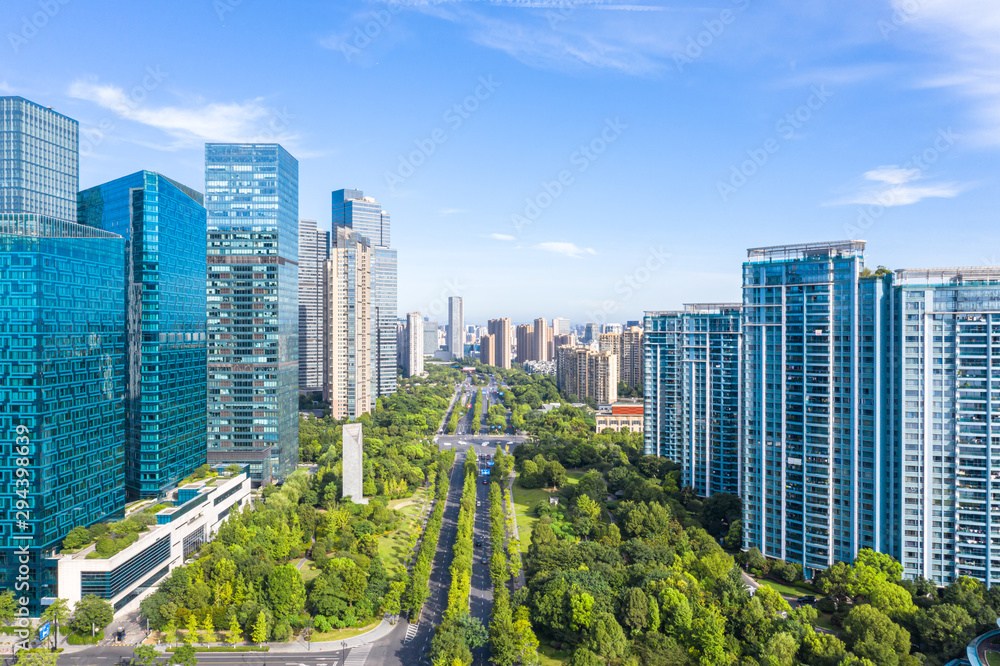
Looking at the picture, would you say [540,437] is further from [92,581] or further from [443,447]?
[92,581]

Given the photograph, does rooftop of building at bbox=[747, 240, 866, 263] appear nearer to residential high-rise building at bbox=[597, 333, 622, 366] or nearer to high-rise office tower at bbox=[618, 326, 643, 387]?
high-rise office tower at bbox=[618, 326, 643, 387]

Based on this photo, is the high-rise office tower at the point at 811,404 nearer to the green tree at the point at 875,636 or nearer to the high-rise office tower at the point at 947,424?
the high-rise office tower at the point at 947,424

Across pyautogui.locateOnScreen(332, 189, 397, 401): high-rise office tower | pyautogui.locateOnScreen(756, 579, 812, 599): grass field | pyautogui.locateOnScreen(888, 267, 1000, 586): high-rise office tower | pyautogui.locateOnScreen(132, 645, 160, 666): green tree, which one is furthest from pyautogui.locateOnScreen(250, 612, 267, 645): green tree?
pyautogui.locateOnScreen(332, 189, 397, 401): high-rise office tower

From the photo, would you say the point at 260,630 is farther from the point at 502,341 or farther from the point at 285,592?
the point at 502,341

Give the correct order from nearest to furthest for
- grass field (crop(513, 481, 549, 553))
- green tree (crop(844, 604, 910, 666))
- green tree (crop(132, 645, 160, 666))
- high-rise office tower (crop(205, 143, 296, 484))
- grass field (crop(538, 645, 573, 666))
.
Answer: green tree (crop(844, 604, 910, 666)) → green tree (crop(132, 645, 160, 666)) → grass field (crop(538, 645, 573, 666)) → grass field (crop(513, 481, 549, 553)) → high-rise office tower (crop(205, 143, 296, 484))

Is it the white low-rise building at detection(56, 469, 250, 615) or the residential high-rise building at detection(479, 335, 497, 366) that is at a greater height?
the residential high-rise building at detection(479, 335, 497, 366)

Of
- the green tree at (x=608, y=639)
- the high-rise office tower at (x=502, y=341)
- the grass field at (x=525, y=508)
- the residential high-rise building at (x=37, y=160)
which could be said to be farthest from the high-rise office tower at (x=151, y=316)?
the high-rise office tower at (x=502, y=341)
